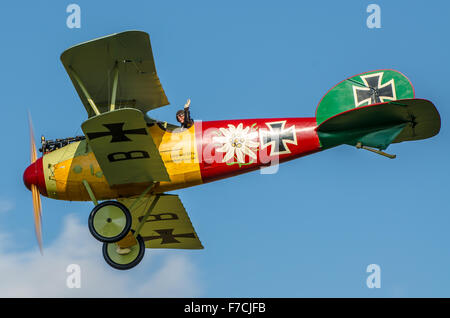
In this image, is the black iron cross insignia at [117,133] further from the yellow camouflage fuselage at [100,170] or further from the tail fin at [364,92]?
the tail fin at [364,92]

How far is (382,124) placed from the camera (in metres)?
14.0

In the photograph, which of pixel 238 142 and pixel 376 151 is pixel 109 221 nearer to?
pixel 238 142

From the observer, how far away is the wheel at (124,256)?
15.7m

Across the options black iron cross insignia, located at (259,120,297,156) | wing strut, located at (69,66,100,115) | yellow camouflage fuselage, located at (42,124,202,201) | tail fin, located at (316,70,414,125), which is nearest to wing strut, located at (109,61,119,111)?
wing strut, located at (69,66,100,115)

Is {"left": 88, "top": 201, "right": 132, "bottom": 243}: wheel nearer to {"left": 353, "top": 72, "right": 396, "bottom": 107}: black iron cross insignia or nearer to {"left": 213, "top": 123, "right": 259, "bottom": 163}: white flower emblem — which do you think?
{"left": 213, "top": 123, "right": 259, "bottom": 163}: white flower emblem

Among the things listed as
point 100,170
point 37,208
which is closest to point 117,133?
point 100,170

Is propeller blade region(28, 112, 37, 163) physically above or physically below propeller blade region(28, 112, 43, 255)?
above

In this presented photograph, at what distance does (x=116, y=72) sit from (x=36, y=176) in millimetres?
2611

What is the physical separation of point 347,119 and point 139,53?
145 inches

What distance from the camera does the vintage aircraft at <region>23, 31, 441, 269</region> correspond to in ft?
45.5

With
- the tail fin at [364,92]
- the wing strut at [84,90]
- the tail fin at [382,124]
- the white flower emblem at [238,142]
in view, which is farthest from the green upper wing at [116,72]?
the tail fin at [382,124]

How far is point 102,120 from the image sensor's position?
13719 mm

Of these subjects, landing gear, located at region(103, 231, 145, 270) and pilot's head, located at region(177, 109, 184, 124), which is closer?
pilot's head, located at region(177, 109, 184, 124)

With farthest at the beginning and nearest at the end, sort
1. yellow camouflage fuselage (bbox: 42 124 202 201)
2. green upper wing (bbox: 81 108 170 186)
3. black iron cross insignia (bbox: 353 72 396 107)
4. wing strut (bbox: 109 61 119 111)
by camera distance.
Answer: yellow camouflage fuselage (bbox: 42 124 202 201) < wing strut (bbox: 109 61 119 111) < black iron cross insignia (bbox: 353 72 396 107) < green upper wing (bbox: 81 108 170 186)
